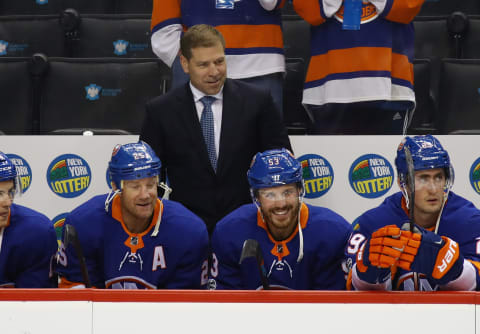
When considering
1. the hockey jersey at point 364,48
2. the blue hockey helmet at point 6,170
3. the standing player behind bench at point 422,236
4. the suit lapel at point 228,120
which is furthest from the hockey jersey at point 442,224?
the blue hockey helmet at point 6,170

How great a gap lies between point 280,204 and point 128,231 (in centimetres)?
62

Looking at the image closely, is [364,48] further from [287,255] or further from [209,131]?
[287,255]

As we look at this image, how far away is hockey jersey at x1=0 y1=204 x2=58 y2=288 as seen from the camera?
3.10 meters

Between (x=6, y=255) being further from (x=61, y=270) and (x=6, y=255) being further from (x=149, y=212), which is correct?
(x=149, y=212)

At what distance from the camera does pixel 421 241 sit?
7.66 feet

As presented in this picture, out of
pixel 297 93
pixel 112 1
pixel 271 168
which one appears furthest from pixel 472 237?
pixel 112 1

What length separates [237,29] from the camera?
374 centimetres

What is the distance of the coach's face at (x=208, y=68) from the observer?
3.39m

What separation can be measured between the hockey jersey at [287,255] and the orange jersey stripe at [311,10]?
42.3 inches

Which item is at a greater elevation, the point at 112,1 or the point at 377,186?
the point at 112,1

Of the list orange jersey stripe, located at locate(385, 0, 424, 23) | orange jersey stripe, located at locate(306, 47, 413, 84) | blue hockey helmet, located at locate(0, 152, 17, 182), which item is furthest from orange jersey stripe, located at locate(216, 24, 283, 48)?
blue hockey helmet, located at locate(0, 152, 17, 182)

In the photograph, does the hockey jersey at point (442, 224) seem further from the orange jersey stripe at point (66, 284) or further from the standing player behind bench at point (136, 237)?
the orange jersey stripe at point (66, 284)
